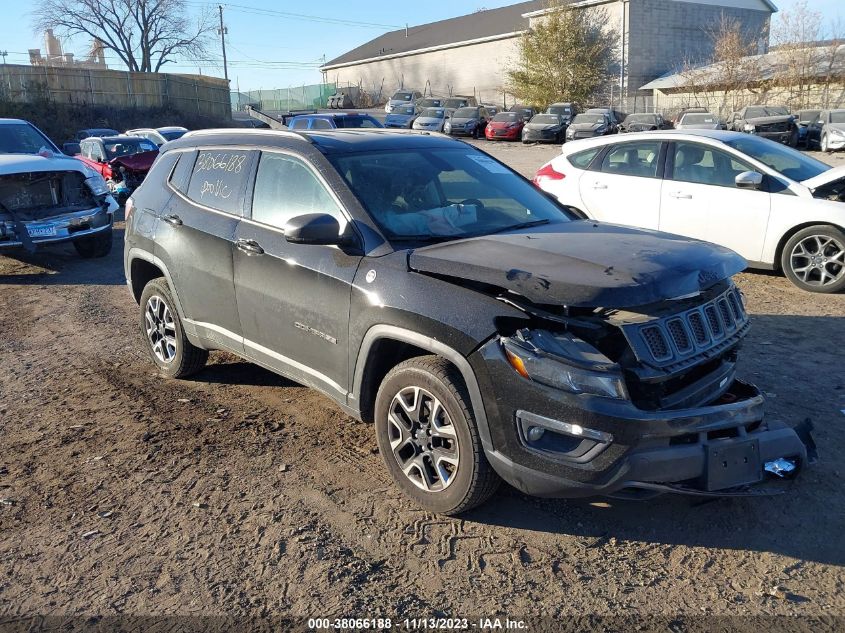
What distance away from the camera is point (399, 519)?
12.3ft

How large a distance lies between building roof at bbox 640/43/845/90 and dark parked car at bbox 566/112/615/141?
1446 cm

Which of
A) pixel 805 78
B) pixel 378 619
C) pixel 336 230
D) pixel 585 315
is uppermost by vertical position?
pixel 805 78

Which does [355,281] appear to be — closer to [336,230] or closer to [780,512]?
[336,230]

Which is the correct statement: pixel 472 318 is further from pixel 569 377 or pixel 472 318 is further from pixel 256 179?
pixel 256 179

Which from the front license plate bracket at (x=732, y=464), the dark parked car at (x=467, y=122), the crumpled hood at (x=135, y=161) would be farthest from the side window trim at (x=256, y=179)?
the dark parked car at (x=467, y=122)

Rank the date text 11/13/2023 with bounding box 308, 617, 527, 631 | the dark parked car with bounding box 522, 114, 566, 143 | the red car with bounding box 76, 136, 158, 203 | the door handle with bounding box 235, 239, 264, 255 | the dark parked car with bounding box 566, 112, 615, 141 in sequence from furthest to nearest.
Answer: the dark parked car with bounding box 522, 114, 566, 143 < the dark parked car with bounding box 566, 112, 615, 141 < the red car with bounding box 76, 136, 158, 203 < the door handle with bounding box 235, 239, 264, 255 < the date text 11/13/2023 with bounding box 308, 617, 527, 631

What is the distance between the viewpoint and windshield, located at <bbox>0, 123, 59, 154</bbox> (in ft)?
37.6

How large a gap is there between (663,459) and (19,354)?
18.9ft

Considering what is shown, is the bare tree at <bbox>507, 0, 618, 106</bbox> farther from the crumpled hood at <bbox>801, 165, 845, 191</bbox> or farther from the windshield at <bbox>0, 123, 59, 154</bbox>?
the crumpled hood at <bbox>801, 165, 845, 191</bbox>

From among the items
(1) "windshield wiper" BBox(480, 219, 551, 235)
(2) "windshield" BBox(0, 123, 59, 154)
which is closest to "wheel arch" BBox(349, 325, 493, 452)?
(1) "windshield wiper" BBox(480, 219, 551, 235)

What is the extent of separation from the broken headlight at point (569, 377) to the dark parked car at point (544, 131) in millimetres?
32552

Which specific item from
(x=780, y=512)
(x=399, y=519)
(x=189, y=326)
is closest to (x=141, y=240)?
(x=189, y=326)

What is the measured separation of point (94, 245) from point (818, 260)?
9649mm

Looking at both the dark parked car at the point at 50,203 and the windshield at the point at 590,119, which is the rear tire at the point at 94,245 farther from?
the windshield at the point at 590,119
